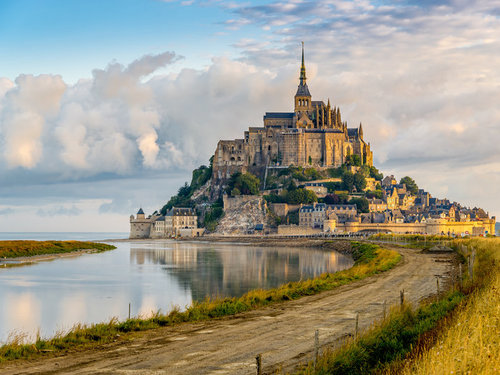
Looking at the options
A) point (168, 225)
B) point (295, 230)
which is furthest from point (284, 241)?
point (168, 225)

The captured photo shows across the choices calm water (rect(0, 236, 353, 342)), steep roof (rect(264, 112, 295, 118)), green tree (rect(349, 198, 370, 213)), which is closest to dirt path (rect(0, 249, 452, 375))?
calm water (rect(0, 236, 353, 342))

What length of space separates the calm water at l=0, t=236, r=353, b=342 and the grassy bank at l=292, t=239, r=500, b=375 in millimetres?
10598

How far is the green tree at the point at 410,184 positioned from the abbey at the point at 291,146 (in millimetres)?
13974

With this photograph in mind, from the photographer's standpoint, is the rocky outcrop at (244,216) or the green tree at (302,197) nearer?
the green tree at (302,197)

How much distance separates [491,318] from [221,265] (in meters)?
47.7

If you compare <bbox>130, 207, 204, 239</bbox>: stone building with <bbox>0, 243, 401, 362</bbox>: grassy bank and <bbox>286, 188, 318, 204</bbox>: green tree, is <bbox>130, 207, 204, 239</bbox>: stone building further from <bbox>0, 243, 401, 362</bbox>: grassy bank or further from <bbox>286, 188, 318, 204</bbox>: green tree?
<bbox>0, 243, 401, 362</bbox>: grassy bank

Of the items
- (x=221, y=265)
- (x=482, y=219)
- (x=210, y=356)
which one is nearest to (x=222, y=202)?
(x=482, y=219)

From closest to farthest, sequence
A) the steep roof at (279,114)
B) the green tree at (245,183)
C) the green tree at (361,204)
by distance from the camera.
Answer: the green tree at (361,204), the green tree at (245,183), the steep roof at (279,114)

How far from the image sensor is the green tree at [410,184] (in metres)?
149

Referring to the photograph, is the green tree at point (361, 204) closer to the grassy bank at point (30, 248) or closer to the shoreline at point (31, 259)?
the grassy bank at point (30, 248)

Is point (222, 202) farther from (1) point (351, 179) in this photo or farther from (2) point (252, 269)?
(2) point (252, 269)

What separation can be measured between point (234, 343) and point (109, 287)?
2612cm

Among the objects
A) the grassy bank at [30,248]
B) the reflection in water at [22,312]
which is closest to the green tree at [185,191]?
the grassy bank at [30,248]

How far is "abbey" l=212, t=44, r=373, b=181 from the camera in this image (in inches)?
5344
